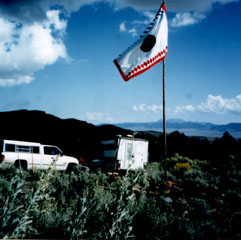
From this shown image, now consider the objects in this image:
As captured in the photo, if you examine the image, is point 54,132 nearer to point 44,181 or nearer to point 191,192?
point 191,192

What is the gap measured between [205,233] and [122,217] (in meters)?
3.07

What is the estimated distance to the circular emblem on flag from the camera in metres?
8.26

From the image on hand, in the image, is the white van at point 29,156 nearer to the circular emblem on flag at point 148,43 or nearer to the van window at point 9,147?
the van window at point 9,147

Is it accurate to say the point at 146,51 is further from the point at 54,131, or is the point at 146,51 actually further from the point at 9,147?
the point at 54,131

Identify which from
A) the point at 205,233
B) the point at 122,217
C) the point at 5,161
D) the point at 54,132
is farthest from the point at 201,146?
the point at 122,217

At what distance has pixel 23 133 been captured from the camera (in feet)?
119

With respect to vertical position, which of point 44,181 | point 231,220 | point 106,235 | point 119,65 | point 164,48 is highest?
point 164,48

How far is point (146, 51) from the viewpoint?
27.0 ft

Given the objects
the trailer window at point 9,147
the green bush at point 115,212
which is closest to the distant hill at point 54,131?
the trailer window at point 9,147

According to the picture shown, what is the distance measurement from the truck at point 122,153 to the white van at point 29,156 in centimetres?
235

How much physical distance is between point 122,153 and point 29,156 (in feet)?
18.2

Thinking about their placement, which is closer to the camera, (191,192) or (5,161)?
(191,192)

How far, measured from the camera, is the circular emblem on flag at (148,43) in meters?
8.26

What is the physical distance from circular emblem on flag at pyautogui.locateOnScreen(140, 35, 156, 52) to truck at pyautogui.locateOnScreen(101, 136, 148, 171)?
730cm
